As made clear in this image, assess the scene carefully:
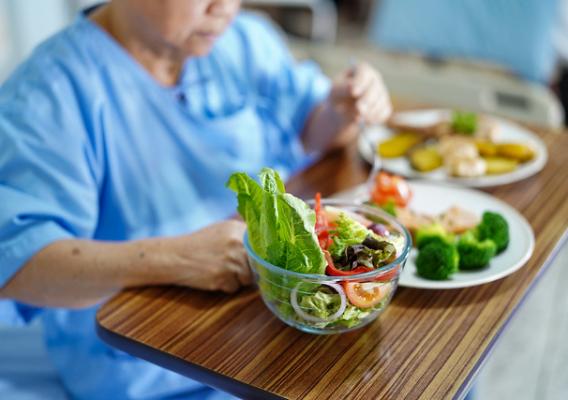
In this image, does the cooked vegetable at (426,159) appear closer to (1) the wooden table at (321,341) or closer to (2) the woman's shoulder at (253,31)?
(1) the wooden table at (321,341)

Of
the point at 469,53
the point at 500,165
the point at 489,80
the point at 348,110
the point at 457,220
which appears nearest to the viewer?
the point at 457,220

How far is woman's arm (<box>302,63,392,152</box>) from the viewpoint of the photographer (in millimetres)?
1390

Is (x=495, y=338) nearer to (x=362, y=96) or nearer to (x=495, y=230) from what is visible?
(x=495, y=230)

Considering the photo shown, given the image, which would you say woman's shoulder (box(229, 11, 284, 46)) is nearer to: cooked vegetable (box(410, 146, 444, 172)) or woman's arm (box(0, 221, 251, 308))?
cooked vegetable (box(410, 146, 444, 172))

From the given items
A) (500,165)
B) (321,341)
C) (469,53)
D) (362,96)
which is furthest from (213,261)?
(469,53)

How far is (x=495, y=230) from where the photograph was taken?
1071mm

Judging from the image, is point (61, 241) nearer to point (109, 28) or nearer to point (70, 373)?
point (70, 373)

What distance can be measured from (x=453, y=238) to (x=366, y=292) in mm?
285

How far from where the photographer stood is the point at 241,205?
0.90 meters

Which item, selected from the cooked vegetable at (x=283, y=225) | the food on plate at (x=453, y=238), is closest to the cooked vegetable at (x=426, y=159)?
the food on plate at (x=453, y=238)

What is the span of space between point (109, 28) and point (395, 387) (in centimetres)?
86

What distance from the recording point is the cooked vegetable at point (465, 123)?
1.50m

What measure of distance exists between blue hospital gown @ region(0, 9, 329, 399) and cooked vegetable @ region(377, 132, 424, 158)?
28 cm

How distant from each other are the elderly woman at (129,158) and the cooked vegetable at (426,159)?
0.11m
